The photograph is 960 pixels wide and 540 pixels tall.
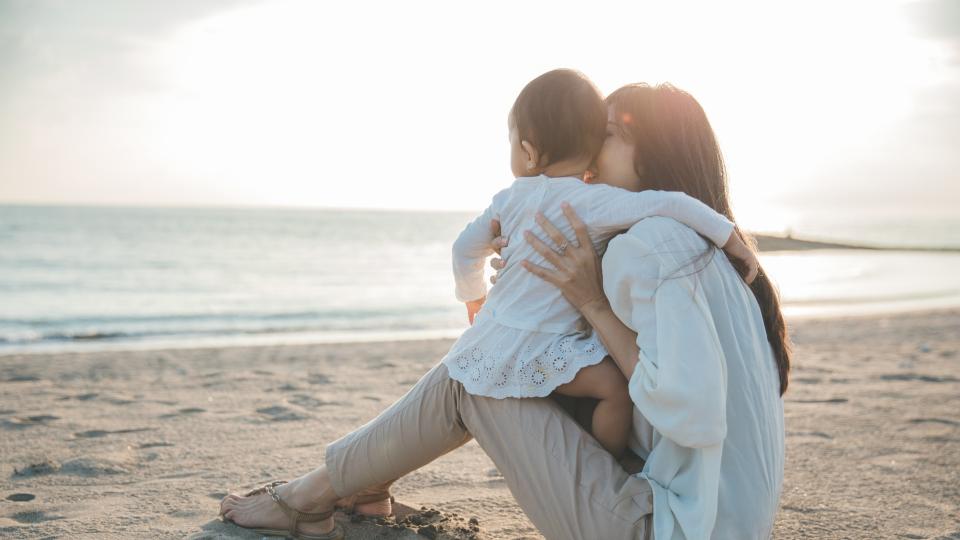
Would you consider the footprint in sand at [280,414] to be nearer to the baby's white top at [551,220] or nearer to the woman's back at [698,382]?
the baby's white top at [551,220]

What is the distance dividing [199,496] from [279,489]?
0.65m

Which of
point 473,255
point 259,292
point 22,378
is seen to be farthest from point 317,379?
point 259,292

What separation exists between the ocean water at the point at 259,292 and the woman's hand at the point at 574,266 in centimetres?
209

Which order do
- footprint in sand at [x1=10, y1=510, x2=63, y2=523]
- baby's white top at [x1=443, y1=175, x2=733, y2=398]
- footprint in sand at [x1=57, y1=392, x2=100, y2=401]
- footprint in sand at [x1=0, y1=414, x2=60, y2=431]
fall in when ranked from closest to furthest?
baby's white top at [x1=443, y1=175, x2=733, y2=398]
footprint in sand at [x1=10, y1=510, x2=63, y2=523]
footprint in sand at [x1=0, y1=414, x2=60, y2=431]
footprint in sand at [x1=57, y1=392, x2=100, y2=401]

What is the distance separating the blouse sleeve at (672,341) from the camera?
1812 mm

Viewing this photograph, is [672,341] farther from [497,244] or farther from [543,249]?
[497,244]

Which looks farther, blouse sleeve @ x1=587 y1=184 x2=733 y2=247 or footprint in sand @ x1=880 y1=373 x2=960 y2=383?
footprint in sand @ x1=880 y1=373 x2=960 y2=383

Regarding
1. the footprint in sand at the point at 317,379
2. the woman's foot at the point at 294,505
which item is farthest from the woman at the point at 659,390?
the footprint in sand at the point at 317,379

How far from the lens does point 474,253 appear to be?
2.51 m

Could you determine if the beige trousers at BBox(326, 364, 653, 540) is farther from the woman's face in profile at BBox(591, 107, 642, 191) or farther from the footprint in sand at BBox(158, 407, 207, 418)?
the footprint in sand at BBox(158, 407, 207, 418)

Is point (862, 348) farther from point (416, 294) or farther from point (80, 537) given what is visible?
point (416, 294)

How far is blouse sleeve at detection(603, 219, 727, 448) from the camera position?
1.81 m

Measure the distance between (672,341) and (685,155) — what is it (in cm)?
58

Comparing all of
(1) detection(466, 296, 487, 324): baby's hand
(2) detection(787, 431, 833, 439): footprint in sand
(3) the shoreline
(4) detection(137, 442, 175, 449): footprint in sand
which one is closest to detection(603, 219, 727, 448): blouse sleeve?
(1) detection(466, 296, 487, 324): baby's hand
